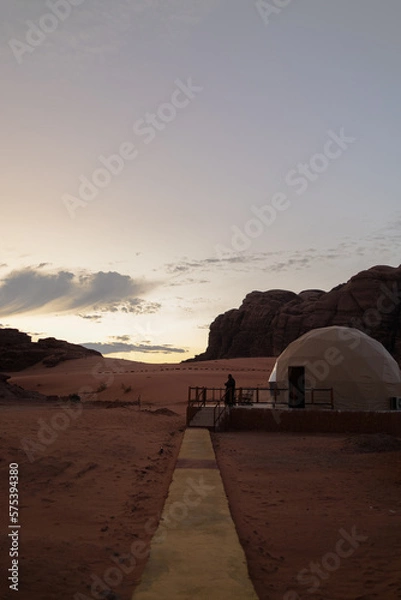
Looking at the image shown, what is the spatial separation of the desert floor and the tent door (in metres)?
4.94

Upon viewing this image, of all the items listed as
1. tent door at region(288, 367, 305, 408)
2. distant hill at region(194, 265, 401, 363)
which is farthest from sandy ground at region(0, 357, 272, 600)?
distant hill at region(194, 265, 401, 363)

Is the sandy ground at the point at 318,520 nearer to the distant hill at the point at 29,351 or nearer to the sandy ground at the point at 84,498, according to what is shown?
the sandy ground at the point at 84,498

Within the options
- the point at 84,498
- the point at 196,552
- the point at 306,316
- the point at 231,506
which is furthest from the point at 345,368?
the point at 306,316

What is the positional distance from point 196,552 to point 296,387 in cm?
1813

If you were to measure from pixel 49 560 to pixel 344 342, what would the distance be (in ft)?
65.1

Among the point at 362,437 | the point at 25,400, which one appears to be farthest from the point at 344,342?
the point at 25,400

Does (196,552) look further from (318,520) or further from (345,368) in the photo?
(345,368)

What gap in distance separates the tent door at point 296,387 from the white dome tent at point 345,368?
69 mm

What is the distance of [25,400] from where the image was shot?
32750 millimetres

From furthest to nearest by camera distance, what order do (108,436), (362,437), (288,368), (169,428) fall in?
(288,368) < (169,428) < (362,437) < (108,436)

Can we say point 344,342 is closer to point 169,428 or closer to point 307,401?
point 307,401

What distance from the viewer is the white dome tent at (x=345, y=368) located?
2250cm

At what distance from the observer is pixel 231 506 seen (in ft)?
27.5

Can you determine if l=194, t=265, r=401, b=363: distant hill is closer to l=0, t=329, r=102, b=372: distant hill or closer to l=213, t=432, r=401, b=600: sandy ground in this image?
l=0, t=329, r=102, b=372: distant hill
